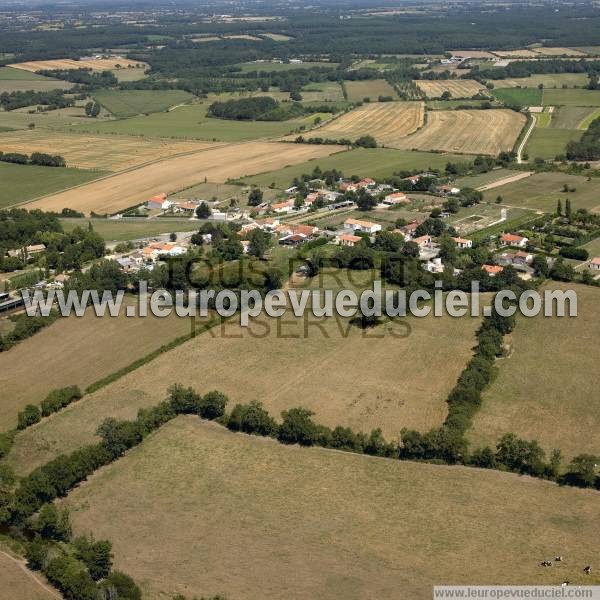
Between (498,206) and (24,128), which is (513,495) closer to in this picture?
(498,206)

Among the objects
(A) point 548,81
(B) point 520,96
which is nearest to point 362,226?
(B) point 520,96

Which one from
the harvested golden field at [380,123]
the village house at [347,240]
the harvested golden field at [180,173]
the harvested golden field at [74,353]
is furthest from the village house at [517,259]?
the harvested golden field at [380,123]

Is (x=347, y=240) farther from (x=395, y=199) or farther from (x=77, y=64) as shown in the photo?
(x=77, y=64)

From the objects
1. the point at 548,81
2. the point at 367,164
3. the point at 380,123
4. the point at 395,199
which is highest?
Result: the point at 548,81

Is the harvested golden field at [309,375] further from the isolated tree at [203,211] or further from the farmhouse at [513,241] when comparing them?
the isolated tree at [203,211]

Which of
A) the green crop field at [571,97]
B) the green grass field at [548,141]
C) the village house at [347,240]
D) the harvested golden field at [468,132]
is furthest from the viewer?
the green crop field at [571,97]

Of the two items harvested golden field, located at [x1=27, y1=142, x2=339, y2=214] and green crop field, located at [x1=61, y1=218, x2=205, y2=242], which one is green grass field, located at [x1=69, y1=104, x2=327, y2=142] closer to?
harvested golden field, located at [x1=27, y1=142, x2=339, y2=214]

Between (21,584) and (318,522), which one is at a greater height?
(318,522)
